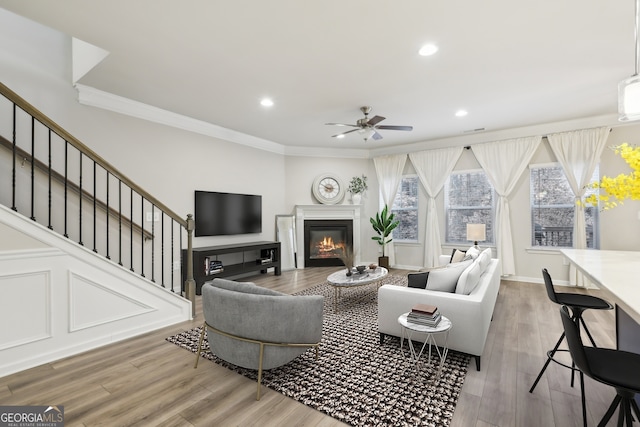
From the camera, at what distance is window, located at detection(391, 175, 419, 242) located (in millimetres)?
6863

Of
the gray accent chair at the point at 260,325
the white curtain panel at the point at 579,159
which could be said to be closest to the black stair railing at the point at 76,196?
the gray accent chair at the point at 260,325

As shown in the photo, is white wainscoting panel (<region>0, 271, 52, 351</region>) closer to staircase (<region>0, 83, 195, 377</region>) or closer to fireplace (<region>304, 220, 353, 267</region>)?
staircase (<region>0, 83, 195, 377</region>)

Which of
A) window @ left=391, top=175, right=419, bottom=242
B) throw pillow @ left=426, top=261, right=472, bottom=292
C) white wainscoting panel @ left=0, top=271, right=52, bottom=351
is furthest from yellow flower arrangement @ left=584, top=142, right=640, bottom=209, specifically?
window @ left=391, top=175, right=419, bottom=242

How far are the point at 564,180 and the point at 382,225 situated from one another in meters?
3.36

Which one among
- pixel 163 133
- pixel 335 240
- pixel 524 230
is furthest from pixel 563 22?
pixel 335 240

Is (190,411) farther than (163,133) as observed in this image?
No

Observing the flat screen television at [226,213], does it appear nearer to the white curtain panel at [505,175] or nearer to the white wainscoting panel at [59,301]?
the white wainscoting panel at [59,301]

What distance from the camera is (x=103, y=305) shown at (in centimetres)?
289

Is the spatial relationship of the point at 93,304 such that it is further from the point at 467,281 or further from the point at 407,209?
the point at 407,209

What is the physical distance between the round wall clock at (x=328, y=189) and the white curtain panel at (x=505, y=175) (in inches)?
124

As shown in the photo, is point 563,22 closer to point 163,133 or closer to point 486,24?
point 486,24

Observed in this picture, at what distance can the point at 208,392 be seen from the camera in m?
2.14

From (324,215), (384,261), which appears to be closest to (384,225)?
(384,261)

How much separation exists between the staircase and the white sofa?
2390 millimetres
